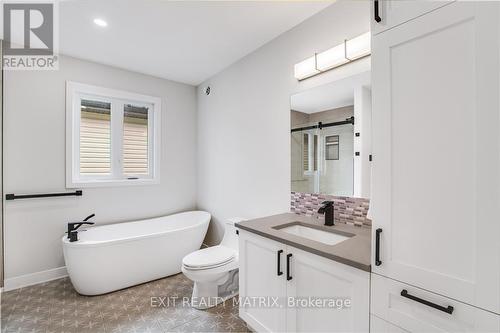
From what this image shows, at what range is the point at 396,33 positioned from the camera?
3.44 feet

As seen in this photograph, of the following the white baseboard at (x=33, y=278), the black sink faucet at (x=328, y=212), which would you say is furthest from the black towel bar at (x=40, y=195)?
the black sink faucet at (x=328, y=212)

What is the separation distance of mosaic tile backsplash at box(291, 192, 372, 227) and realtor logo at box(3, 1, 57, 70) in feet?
8.49

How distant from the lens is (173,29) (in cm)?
226

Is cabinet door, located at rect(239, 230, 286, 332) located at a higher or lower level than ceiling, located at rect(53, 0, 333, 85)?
lower

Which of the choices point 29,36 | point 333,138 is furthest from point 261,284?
point 29,36

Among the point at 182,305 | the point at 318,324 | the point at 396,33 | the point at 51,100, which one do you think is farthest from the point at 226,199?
the point at 396,33

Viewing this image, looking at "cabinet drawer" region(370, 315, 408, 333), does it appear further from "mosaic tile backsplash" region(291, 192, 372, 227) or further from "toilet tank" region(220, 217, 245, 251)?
"toilet tank" region(220, 217, 245, 251)

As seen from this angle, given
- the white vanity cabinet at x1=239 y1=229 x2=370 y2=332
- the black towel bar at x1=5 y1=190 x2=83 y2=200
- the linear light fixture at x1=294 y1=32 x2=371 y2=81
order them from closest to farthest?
1. the white vanity cabinet at x1=239 y1=229 x2=370 y2=332
2. the linear light fixture at x1=294 y1=32 x2=371 y2=81
3. the black towel bar at x1=5 y1=190 x2=83 y2=200

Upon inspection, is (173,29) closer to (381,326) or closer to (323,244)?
(323,244)

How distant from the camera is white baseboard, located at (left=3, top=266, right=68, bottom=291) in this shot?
2.54 meters

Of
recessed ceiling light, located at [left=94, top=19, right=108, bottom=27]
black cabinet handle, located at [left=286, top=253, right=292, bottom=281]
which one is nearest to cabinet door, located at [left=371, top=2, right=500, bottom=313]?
black cabinet handle, located at [left=286, top=253, right=292, bottom=281]

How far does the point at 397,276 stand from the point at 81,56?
141 inches

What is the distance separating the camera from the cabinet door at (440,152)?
0.83 m

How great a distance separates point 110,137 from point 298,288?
2.96 m
